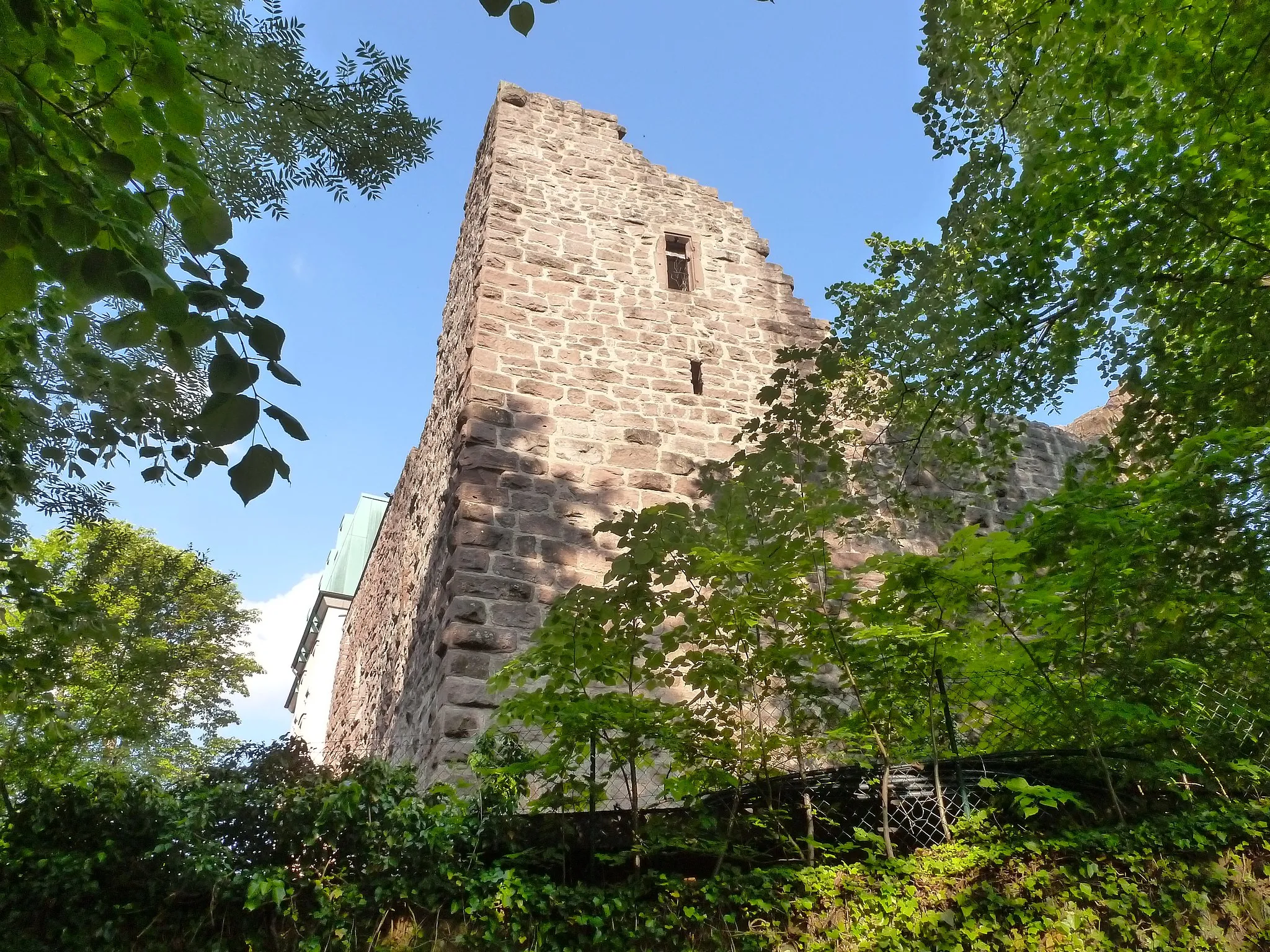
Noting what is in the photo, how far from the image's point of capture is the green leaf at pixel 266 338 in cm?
166

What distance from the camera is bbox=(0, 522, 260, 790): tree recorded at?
467cm

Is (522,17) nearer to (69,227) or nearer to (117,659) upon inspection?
(69,227)

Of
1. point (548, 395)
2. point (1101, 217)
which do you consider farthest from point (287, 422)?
point (1101, 217)

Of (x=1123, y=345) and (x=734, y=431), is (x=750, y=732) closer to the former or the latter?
(x=734, y=431)

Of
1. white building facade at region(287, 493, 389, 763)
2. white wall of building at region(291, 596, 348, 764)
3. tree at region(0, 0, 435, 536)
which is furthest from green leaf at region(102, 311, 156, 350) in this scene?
white building facade at region(287, 493, 389, 763)

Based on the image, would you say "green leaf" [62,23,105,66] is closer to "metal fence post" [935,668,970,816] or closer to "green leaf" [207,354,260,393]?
"green leaf" [207,354,260,393]

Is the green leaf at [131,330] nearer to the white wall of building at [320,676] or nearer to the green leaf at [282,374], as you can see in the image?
the green leaf at [282,374]

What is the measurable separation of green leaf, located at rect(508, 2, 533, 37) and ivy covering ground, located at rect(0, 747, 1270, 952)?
276 cm

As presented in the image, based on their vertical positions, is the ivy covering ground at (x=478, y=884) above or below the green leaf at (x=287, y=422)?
below

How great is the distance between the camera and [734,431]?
6.65 m

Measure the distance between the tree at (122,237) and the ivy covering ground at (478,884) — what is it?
1.37 meters

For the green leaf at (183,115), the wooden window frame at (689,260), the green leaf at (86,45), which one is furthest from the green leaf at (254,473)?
the wooden window frame at (689,260)

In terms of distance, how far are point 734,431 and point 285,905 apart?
4.30 metres

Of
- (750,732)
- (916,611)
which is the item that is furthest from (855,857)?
(916,611)
